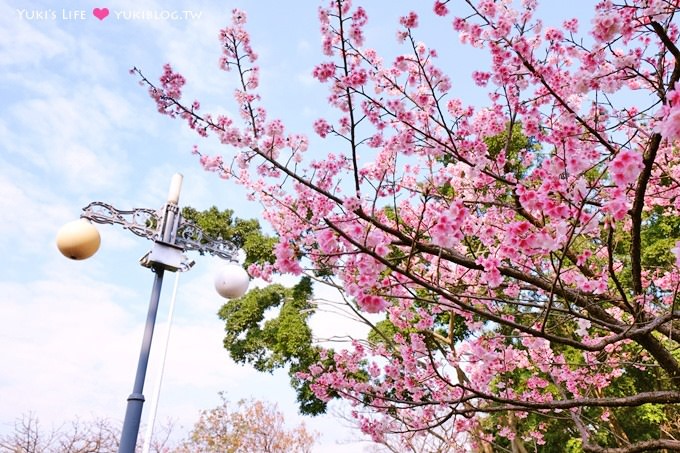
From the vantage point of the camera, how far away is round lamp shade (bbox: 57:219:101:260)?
3.78 meters

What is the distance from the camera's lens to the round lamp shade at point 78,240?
378cm

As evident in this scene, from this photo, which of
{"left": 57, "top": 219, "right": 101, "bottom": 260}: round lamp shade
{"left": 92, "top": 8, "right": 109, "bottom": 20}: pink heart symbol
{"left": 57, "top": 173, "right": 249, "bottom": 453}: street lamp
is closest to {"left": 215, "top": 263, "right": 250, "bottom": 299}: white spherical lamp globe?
{"left": 57, "top": 173, "right": 249, "bottom": 453}: street lamp

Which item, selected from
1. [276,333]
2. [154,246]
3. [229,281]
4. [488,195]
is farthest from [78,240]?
[276,333]

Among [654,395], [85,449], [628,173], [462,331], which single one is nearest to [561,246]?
[628,173]

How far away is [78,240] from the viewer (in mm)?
3787

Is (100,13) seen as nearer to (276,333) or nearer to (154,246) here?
(154,246)

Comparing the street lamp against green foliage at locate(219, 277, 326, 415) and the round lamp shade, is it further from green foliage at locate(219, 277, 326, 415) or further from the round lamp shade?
green foliage at locate(219, 277, 326, 415)

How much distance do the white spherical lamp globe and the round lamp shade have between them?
1026 mm

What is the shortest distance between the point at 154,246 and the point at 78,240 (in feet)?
1.87

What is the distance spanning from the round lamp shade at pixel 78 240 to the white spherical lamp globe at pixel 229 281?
1026 millimetres

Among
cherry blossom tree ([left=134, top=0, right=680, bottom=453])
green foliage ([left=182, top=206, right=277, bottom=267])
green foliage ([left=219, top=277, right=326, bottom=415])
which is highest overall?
green foliage ([left=182, top=206, right=277, bottom=267])

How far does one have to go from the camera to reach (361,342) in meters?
4.73

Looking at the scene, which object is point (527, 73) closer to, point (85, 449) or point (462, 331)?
→ point (462, 331)

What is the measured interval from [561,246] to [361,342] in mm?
2908
